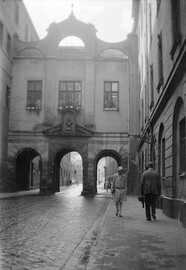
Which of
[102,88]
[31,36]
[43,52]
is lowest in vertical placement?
[102,88]

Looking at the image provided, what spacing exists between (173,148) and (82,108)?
1909 centimetres

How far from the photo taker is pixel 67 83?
3134cm

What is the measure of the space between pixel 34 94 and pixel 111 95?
6.31 metres

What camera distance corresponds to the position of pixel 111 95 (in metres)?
31.4

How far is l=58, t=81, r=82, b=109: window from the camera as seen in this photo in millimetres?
31000

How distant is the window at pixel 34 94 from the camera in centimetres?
3106

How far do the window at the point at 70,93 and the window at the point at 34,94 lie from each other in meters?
1.72

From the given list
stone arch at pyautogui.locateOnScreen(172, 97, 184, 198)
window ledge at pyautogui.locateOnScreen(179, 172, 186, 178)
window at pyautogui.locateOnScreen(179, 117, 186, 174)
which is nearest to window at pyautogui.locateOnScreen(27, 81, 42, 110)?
stone arch at pyautogui.locateOnScreen(172, 97, 184, 198)

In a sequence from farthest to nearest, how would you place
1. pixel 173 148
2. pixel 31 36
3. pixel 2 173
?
1. pixel 31 36
2. pixel 2 173
3. pixel 173 148

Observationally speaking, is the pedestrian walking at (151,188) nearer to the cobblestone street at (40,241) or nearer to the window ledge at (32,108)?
the cobblestone street at (40,241)

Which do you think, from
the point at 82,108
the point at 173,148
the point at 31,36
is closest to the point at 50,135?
the point at 82,108

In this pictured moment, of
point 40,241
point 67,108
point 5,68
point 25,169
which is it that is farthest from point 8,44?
point 40,241

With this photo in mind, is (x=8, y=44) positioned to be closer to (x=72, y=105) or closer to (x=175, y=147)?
(x=72, y=105)

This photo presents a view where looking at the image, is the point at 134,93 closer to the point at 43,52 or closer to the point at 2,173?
the point at 43,52
